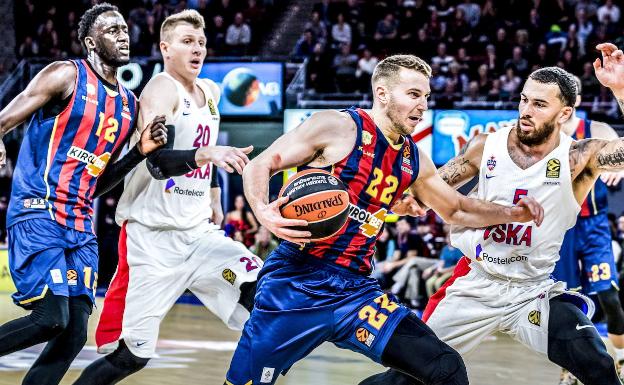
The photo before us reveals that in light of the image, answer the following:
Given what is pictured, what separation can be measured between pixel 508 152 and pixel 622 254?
762 centimetres

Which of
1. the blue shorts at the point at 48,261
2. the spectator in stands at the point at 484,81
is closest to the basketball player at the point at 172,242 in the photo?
the blue shorts at the point at 48,261

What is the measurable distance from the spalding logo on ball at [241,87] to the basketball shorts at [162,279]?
33.0ft

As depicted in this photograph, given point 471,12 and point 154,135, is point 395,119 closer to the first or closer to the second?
point 154,135

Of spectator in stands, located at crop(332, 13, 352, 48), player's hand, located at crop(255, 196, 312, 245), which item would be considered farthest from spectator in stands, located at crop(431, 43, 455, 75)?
player's hand, located at crop(255, 196, 312, 245)

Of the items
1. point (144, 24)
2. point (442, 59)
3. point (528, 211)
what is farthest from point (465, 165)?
point (144, 24)

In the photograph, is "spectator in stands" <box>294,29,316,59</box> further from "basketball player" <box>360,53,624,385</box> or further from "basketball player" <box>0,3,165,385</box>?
"basketball player" <box>360,53,624,385</box>

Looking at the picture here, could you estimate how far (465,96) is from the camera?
14.1 m

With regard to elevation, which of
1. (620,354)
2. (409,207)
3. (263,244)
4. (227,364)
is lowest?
(263,244)

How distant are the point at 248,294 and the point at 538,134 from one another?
1915mm

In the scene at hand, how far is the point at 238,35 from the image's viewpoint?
19.4m

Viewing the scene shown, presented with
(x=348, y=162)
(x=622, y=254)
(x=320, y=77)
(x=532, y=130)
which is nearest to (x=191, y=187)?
(x=348, y=162)

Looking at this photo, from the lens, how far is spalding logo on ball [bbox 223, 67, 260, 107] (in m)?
15.8

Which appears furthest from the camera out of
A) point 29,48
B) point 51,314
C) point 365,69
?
point 29,48

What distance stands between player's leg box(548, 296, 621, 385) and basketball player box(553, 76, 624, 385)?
290cm
